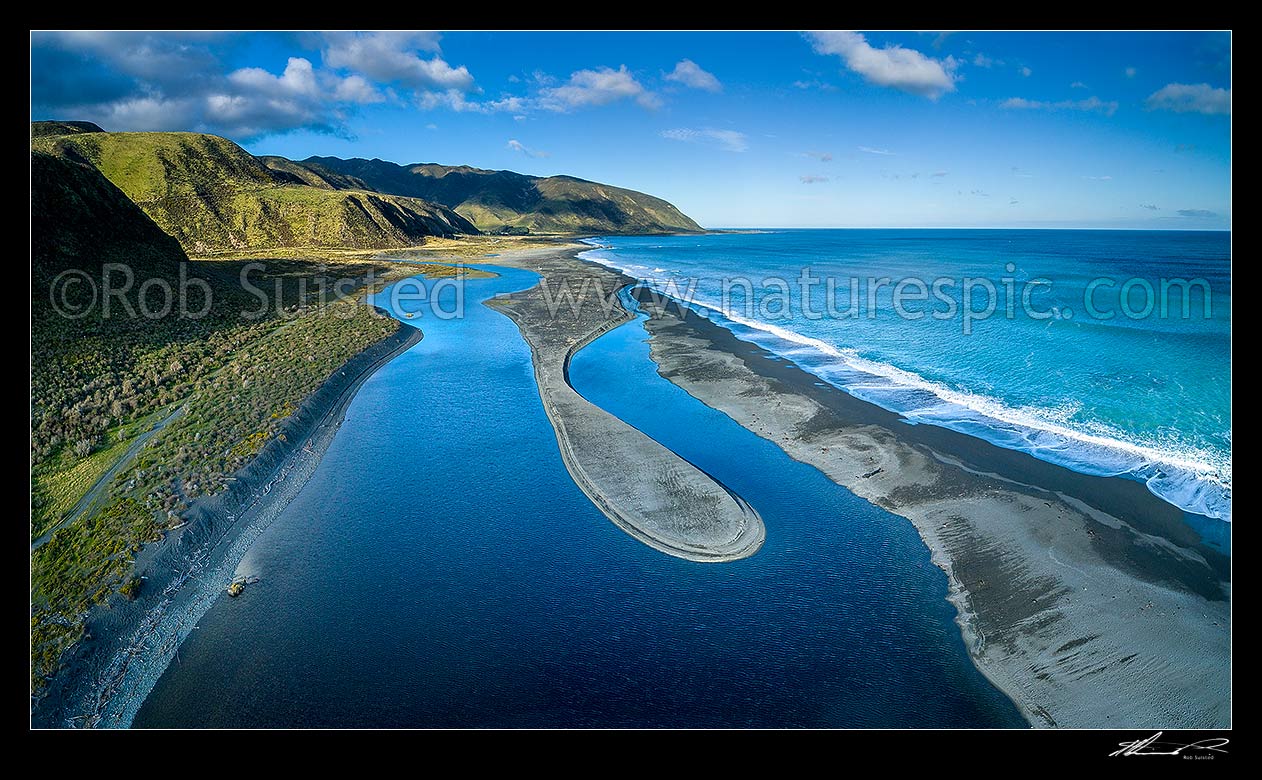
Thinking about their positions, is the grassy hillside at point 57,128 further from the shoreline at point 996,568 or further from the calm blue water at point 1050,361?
the shoreline at point 996,568

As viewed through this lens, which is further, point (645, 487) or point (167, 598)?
point (645, 487)

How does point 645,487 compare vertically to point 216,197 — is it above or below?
below

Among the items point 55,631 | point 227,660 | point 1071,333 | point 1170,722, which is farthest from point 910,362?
point 55,631

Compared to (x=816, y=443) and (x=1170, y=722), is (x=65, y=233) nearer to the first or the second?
(x=816, y=443)

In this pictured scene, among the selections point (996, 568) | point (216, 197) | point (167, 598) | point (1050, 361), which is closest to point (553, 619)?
point (167, 598)

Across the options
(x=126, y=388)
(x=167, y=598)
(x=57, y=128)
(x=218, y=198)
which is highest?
(x=57, y=128)

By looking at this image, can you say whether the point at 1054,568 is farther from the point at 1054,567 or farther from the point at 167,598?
the point at 167,598

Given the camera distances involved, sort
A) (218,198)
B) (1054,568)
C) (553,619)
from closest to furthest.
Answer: (553,619), (1054,568), (218,198)
